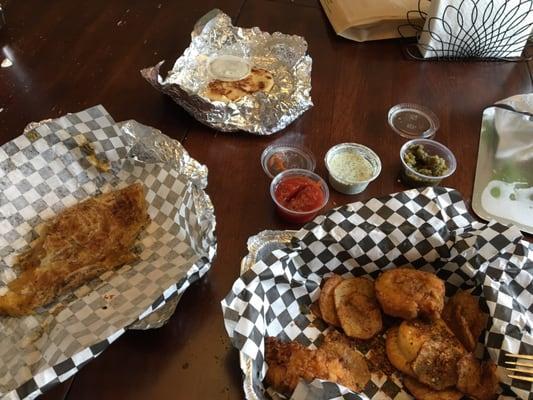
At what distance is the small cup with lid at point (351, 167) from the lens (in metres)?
1.35

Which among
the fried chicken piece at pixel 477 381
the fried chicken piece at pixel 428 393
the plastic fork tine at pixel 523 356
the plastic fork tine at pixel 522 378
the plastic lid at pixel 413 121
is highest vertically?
the plastic fork tine at pixel 523 356

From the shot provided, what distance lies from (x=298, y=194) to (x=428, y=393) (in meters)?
0.57

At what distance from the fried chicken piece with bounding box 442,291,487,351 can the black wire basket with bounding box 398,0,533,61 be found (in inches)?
45.1

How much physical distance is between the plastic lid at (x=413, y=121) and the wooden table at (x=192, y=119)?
0.03 metres

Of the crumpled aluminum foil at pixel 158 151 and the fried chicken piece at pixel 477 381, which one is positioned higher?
the crumpled aluminum foil at pixel 158 151

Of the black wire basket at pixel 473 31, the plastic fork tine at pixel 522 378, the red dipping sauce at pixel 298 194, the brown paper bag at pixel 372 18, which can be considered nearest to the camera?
the plastic fork tine at pixel 522 378

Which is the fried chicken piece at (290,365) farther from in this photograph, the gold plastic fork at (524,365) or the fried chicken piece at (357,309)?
the gold plastic fork at (524,365)

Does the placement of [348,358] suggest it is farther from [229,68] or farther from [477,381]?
[229,68]

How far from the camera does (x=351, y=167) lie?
4.56ft

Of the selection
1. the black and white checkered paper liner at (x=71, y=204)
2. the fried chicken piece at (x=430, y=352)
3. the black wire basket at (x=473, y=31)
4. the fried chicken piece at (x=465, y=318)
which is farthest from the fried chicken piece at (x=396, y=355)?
the black wire basket at (x=473, y=31)

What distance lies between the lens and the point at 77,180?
1.25 meters

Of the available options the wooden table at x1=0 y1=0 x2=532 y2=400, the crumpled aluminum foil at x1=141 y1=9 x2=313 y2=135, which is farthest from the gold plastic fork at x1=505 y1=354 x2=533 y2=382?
the crumpled aluminum foil at x1=141 y1=9 x2=313 y2=135

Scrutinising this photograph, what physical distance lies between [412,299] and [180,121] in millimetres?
920

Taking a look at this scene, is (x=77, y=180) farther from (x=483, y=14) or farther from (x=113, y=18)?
(x=483, y=14)
